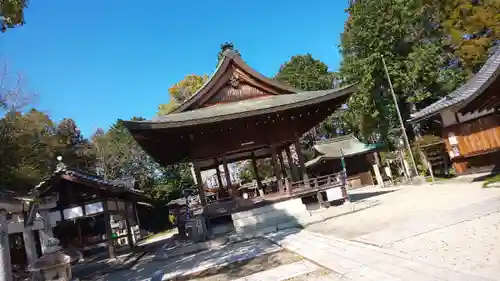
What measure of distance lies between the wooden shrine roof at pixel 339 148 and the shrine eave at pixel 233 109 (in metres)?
15.6

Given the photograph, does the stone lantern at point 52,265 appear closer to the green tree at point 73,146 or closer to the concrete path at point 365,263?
the concrete path at point 365,263

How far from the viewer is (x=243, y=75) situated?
616 inches

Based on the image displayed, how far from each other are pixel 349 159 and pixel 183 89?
26143 mm

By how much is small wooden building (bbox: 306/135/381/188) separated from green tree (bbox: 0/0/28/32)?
1035 inches

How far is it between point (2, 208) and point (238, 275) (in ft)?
15.1

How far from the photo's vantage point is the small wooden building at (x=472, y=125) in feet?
44.0

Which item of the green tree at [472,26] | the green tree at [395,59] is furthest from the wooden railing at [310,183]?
the green tree at [395,59]

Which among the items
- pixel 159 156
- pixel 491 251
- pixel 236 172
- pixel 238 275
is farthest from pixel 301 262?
pixel 236 172

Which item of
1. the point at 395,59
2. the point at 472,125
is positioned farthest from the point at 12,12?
the point at 395,59

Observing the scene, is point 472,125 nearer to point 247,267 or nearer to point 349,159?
point 247,267

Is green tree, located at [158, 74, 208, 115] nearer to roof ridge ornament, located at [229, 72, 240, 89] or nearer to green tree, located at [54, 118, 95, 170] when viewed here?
green tree, located at [54, 118, 95, 170]

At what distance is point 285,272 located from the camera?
20.1 feet

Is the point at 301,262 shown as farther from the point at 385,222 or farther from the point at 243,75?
the point at 243,75

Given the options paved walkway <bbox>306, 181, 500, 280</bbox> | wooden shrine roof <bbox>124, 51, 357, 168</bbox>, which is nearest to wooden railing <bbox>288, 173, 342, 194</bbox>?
wooden shrine roof <bbox>124, 51, 357, 168</bbox>
